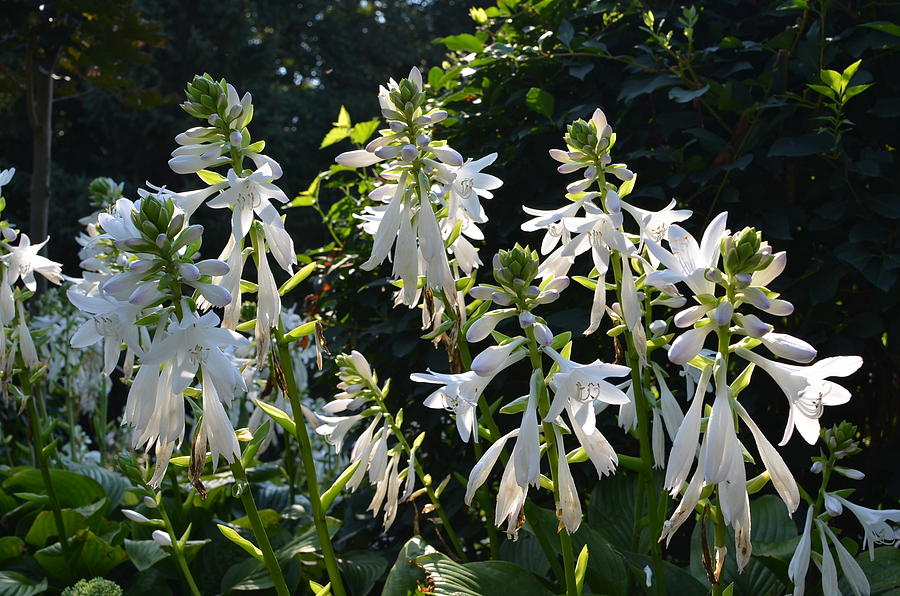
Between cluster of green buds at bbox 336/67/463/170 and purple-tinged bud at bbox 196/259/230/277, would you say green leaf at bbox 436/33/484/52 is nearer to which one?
cluster of green buds at bbox 336/67/463/170

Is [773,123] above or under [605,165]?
under

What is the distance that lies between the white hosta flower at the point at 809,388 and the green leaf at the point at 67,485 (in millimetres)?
2463

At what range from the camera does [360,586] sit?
2.34 meters

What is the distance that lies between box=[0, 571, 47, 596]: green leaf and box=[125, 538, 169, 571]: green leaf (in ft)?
0.85

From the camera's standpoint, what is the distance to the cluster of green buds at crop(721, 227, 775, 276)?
1.11 meters

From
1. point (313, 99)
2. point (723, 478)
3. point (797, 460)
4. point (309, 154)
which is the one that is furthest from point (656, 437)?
point (313, 99)

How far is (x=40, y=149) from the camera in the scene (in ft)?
14.5

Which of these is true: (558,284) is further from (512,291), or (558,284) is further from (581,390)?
(581,390)

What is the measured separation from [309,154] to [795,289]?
44.5 ft

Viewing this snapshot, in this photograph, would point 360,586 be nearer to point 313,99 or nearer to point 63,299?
point 63,299

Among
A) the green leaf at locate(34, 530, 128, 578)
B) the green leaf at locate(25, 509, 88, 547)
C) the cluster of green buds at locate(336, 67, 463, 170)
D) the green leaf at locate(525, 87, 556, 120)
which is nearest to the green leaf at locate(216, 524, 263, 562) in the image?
the cluster of green buds at locate(336, 67, 463, 170)

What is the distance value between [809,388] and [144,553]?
6.66 ft

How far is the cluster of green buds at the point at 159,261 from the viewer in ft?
4.16

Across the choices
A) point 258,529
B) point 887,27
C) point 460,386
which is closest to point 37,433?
point 258,529
